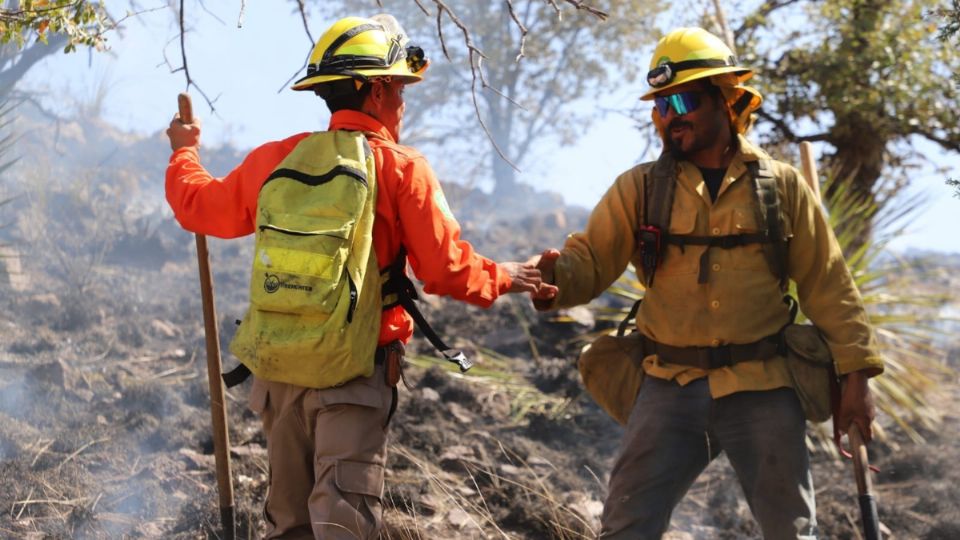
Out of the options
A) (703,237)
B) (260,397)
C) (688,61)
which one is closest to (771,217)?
(703,237)

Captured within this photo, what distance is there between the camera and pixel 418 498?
495cm

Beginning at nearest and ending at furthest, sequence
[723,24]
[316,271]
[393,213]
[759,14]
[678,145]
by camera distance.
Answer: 1. [316,271]
2. [393,213]
3. [678,145]
4. [723,24]
5. [759,14]

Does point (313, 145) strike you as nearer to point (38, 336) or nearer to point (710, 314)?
point (710, 314)

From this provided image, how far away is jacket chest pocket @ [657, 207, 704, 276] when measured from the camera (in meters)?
3.73

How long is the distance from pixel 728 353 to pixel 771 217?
1.68 feet

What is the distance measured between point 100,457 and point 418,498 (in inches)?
63.6

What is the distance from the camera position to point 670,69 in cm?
382

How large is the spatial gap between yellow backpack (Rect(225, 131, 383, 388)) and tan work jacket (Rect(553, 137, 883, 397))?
95 centimetres

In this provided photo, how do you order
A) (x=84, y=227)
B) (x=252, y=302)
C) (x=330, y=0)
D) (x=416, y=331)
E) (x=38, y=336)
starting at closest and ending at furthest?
(x=252, y=302), (x=38, y=336), (x=416, y=331), (x=84, y=227), (x=330, y=0)

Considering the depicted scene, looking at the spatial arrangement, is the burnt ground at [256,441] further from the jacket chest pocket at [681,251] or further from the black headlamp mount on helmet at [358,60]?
the black headlamp mount on helmet at [358,60]

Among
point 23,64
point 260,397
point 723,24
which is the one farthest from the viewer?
point 723,24

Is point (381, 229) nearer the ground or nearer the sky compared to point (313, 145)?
nearer the ground

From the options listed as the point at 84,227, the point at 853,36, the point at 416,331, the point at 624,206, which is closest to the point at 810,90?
the point at 853,36

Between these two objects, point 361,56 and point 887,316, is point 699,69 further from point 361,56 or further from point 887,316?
point 887,316
